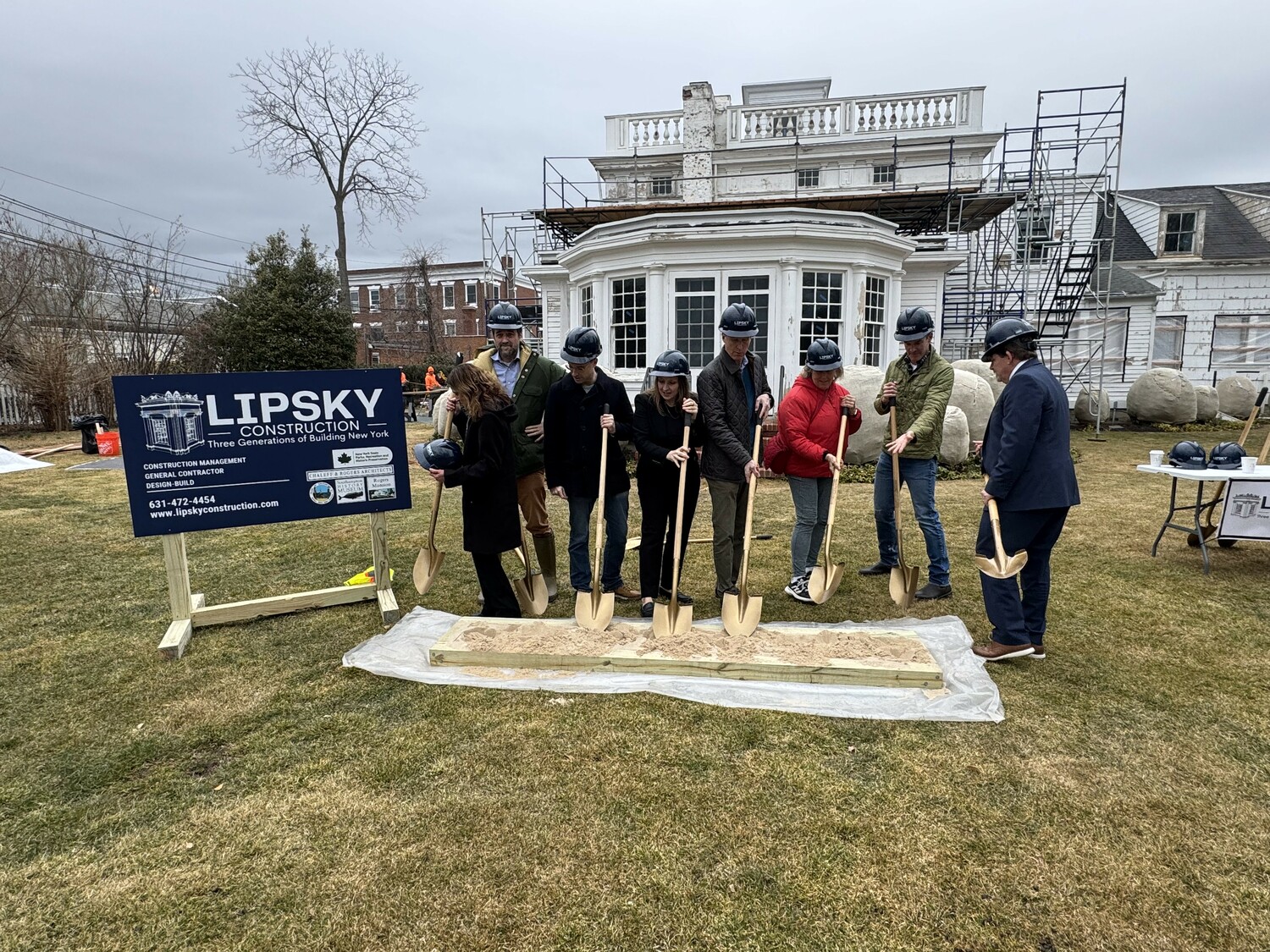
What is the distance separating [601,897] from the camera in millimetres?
2451

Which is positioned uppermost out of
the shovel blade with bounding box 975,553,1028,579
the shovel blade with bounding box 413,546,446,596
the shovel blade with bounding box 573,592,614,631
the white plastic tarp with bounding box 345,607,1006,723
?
the shovel blade with bounding box 975,553,1028,579

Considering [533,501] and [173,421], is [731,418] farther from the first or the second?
[173,421]

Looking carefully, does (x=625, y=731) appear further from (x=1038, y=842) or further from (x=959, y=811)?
(x=1038, y=842)

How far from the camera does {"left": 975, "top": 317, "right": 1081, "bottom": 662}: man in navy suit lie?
12.9ft

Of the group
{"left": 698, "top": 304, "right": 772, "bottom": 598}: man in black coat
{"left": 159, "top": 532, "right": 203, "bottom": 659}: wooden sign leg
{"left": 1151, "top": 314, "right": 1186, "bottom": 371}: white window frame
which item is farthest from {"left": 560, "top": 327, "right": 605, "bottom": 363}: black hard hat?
{"left": 1151, "top": 314, "right": 1186, "bottom": 371}: white window frame

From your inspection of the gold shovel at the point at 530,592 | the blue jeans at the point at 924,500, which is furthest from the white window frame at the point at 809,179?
the gold shovel at the point at 530,592

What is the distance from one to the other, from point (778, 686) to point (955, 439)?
8.67 metres

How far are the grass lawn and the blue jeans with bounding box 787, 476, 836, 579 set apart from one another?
127 cm

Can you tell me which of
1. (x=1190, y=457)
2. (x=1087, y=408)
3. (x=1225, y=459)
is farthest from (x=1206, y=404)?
(x=1190, y=457)

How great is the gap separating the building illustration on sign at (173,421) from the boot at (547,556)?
100 inches

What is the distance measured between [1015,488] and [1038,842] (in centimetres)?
204

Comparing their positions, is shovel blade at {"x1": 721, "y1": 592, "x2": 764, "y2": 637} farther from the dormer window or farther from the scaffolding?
the dormer window

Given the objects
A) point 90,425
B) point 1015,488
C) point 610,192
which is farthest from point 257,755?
point 610,192

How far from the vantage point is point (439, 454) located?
14.3ft
